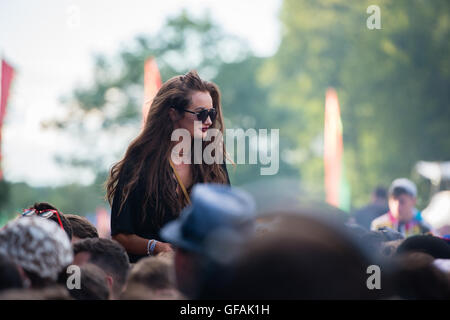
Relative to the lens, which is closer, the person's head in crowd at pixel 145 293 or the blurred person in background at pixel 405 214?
the person's head in crowd at pixel 145 293

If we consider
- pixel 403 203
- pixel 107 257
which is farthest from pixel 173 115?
pixel 403 203

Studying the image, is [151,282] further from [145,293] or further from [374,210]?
[374,210]

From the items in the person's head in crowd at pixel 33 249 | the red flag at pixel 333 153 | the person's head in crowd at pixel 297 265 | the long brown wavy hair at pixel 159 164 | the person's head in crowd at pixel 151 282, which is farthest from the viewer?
the red flag at pixel 333 153

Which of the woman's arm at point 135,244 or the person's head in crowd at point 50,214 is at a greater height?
the person's head in crowd at point 50,214

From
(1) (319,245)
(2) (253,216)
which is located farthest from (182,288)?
(1) (319,245)

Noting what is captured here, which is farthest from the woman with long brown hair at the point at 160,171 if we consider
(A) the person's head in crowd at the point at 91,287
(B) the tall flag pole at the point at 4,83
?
(B) the tall flag pole at the point at 4,83

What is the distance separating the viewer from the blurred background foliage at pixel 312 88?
23.6m

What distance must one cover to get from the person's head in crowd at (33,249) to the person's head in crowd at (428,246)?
60.5 inches

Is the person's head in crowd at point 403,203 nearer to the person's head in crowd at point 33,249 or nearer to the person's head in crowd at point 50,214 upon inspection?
the person's head in crowd at point 50,214

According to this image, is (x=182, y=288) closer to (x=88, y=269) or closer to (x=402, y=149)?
(x=88, y=269)

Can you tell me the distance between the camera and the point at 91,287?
7.61 feet

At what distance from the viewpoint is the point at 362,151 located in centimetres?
2545

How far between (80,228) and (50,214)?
0.36 m
